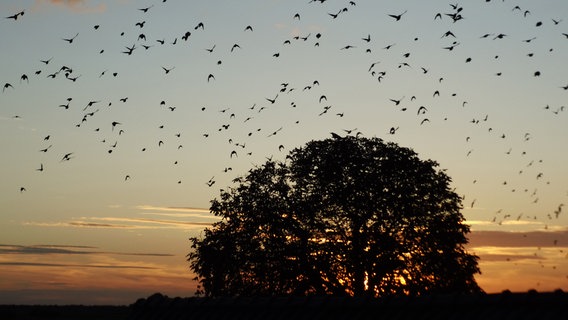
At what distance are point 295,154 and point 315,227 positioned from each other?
5.83 m

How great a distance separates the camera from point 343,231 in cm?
5425

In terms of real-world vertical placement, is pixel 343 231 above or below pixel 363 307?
above

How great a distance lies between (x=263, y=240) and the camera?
55594 millimetres

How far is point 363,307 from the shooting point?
23328 mm

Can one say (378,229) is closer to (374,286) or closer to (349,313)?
(374,286)

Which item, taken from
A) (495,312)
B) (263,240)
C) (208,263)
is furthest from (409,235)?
(495,312)

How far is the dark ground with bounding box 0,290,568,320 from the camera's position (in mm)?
20906

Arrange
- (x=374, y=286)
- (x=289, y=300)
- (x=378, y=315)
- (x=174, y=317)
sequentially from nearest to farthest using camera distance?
1. (x=378, y=315)
2. (x=289, y=300)
3. (x=174, y=317)
4. (x=374, y=286)

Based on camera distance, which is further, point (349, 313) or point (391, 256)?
point (391, 256)

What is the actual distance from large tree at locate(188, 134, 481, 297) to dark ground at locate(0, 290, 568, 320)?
25545 millimetres

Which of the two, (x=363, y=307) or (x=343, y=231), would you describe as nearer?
(x=363, y=307)

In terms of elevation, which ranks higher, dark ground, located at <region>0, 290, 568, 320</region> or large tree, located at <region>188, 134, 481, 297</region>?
large tree, located at <region>188, 134, 481, 297</region>

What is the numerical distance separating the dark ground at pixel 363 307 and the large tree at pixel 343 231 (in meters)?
→ 25.5

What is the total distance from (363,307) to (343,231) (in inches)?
1219
